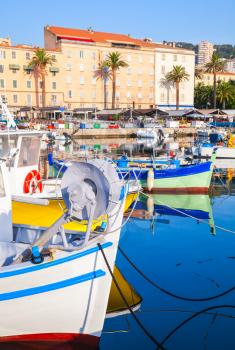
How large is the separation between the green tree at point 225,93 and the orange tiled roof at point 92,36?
15.0 m

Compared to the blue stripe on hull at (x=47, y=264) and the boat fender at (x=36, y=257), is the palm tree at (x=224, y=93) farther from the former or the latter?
the boat fender at (x=36, y=257)

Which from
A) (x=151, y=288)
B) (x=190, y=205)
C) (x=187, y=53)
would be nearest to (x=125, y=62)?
(x=187, y=53)

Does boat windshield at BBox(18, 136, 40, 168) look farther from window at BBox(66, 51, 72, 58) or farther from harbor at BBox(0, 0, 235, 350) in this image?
window at BBox(66, 51, 72, 58)

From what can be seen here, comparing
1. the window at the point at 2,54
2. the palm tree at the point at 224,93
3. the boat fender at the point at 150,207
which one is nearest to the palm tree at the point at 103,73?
the window at the point at 2,54

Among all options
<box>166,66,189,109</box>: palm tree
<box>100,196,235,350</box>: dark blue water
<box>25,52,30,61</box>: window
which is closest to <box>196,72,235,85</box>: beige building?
<box>166,66,189,109</box>: palm tree

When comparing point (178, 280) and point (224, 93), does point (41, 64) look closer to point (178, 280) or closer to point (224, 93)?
point (224, 93)

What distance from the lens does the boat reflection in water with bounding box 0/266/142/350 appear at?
6.61m

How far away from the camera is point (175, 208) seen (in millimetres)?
16766

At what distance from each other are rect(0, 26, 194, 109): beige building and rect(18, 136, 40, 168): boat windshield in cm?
5415

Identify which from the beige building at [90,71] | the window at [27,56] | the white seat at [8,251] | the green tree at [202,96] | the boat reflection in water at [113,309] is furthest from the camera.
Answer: the green tree at [202,96]

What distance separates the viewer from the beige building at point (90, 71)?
6412cm

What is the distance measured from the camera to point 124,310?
312 inches

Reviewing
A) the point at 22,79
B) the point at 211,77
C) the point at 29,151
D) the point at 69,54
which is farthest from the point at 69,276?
the point at 211,77

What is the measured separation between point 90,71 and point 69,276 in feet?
220
